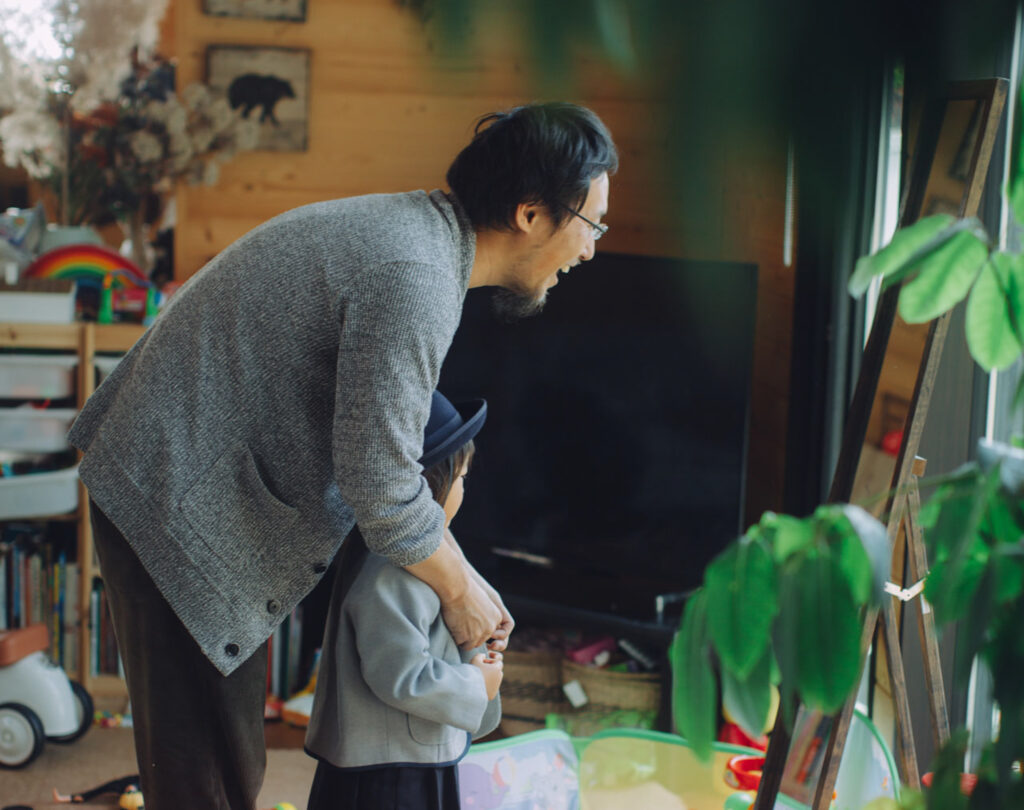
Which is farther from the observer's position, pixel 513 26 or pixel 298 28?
pixel 298 28

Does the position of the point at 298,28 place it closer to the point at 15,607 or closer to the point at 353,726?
the point at 15,607

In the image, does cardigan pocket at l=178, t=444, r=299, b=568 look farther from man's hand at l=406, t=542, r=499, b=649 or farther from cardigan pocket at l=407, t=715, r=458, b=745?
cardigan pocket at l=407, t=715, r=458, b=745

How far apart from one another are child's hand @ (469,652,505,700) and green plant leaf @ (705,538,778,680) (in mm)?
746

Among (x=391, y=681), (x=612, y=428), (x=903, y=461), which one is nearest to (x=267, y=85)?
(x=612, y=428)

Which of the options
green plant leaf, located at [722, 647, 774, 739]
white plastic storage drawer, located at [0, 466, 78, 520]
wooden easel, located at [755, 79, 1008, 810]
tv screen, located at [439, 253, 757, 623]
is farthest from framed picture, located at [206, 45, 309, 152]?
green plant leaf, located at [722, 647, 774, 739]

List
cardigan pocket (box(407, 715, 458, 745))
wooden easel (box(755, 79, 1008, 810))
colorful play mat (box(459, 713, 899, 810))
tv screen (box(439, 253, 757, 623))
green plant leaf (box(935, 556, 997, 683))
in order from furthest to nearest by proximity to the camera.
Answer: tv screen (box(439, 253, 757, 623)) < colorful play mat (box(459, 713, 899, 810)) < cardigan pocket (box(407, 715, 458, 745)) < wooden easel (box(755, 79, 1008, 810)) < green plant leaf (box(935, 556, 997, 683))

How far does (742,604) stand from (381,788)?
2.66 feet

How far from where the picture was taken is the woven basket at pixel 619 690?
223 centimetres

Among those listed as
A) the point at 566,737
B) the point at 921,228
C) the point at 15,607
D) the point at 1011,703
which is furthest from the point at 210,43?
the point at 1011,703

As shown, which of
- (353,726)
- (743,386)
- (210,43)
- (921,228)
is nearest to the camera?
(921,228)

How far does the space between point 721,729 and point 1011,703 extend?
5.76 ft

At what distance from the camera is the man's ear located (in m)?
1.17

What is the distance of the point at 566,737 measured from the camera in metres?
1.75

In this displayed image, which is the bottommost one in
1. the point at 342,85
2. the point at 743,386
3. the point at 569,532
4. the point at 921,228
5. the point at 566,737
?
the point at 566,737
